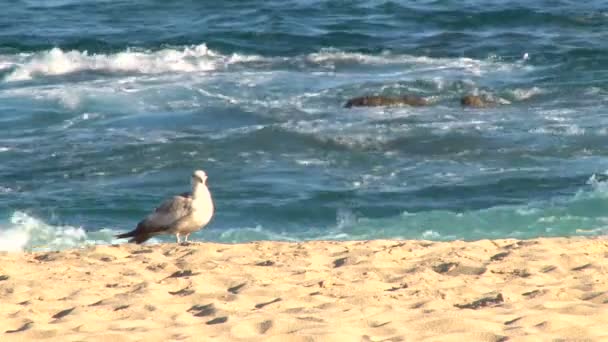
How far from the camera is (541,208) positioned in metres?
13.9

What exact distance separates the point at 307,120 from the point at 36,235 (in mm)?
6470

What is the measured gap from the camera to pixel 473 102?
1972 centimetres

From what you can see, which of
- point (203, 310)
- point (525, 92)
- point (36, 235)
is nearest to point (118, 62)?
point (525, 92)

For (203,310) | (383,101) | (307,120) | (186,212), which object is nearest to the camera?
(203,310)

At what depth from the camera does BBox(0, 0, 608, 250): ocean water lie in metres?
14.1

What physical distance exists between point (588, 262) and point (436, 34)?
61.7 ft

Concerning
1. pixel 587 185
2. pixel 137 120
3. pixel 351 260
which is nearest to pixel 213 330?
pixel 351 260

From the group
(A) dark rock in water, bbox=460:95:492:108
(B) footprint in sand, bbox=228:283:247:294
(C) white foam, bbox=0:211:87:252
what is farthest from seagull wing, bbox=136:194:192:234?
(A) dark rock in water, bbox=460:95:492:108

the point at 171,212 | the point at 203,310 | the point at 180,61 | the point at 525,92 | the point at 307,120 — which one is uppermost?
the point at 203,310

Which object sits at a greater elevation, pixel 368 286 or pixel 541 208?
pixel 368 286

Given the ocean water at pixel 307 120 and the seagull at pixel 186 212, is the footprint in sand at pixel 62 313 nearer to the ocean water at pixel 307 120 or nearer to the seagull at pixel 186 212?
the seagull at pixel 186 212

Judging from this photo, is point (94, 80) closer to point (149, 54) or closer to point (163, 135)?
point (149, 54)

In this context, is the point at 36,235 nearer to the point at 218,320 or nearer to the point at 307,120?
the point at 307,120

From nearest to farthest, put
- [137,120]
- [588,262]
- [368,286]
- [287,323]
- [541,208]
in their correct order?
1. [287,323]
2. [368,286]
3. [588,262]
4. [541,208]
5. [137,120]
